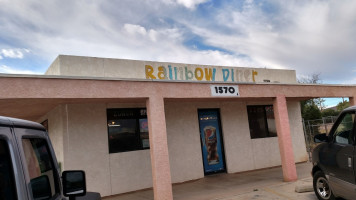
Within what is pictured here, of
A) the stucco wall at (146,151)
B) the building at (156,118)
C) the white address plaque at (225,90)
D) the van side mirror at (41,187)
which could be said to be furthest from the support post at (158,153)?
the van side mirror at (41,187)

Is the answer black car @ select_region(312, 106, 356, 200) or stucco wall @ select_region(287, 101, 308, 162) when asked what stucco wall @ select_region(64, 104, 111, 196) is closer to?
black car @ select_region(312, 106, 356, 200)

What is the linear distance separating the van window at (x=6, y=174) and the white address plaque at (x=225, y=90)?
6961 millimetres

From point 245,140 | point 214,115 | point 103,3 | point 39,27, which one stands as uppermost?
point 103,3

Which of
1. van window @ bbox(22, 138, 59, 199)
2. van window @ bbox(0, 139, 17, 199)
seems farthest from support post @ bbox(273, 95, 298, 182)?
van window @ bbox(0, 139, 17, 199)

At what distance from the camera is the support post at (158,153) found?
23.5 ft

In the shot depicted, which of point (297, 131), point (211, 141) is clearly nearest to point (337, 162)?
point (211, 141)

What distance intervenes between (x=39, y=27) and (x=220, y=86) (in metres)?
7.76

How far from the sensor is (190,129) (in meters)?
10.9

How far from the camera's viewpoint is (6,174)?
1.64 m

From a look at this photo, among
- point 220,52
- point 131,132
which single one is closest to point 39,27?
point 131,132

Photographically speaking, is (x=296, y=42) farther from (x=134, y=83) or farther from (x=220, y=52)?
(x=134, y=83)

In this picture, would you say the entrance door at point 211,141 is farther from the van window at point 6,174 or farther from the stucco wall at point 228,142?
the van window at point 6,174

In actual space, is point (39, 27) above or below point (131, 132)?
above

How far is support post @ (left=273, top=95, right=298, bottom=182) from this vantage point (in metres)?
9.06
